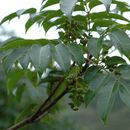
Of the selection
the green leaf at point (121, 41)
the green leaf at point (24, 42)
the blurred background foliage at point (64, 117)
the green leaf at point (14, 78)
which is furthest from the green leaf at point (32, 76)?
the blurred background foliage at point (64, 117)

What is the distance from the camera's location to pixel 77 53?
126 centimetres

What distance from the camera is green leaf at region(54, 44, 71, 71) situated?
1221 mm

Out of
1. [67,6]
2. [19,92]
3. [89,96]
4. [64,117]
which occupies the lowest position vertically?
[64,117]

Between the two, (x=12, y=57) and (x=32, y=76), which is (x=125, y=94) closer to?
(x=12, y=57)

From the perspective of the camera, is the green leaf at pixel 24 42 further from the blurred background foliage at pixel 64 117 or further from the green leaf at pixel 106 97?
the blurred background foliage at pixel 64 117

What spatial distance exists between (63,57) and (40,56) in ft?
0.19

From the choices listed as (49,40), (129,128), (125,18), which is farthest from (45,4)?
(129,128)

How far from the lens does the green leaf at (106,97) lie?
3.96 ft

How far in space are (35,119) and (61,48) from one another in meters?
0.37

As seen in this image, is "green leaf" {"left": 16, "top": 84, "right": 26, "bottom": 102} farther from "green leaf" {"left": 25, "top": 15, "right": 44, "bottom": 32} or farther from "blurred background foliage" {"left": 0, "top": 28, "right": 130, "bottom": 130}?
"blurred background foliage" {"left": 0, "top": 28, "right": 130, "bottom": 130}

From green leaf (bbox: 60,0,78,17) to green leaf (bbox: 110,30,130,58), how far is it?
0.50 feet

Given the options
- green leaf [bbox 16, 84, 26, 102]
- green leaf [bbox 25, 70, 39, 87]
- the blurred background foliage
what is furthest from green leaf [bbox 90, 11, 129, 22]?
the blurred background foliage

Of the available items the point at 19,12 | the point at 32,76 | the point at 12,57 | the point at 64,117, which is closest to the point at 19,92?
the point at 32,76

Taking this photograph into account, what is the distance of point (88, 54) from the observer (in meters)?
1.35
